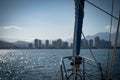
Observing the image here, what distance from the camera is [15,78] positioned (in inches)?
1582

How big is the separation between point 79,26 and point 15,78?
3635 centimetres

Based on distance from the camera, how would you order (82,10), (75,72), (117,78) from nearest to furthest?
(82,10) < (75,72) < (117,78)

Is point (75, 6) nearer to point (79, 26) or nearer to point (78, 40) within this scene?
point (79, 26)

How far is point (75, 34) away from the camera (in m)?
7.08

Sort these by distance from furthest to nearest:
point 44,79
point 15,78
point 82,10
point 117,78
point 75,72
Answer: point 15,78, point 44,79, point 117,78, point 75,72, point 82,10

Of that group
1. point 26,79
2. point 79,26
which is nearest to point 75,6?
point 79,26

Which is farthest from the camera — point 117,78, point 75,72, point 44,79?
point 44,79

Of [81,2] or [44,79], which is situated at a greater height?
[81,2]

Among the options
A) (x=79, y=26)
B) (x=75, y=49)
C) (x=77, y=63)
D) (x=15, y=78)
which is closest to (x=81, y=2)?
(x=79, y=26)

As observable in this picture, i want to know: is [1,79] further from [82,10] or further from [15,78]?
[82,10]

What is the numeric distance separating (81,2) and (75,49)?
6.63 ft

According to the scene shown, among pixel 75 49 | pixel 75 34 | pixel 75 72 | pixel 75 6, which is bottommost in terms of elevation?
pixel 75 72

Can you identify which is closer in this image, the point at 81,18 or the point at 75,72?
the point at 81,18

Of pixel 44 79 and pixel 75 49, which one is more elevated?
pixel 75 49
